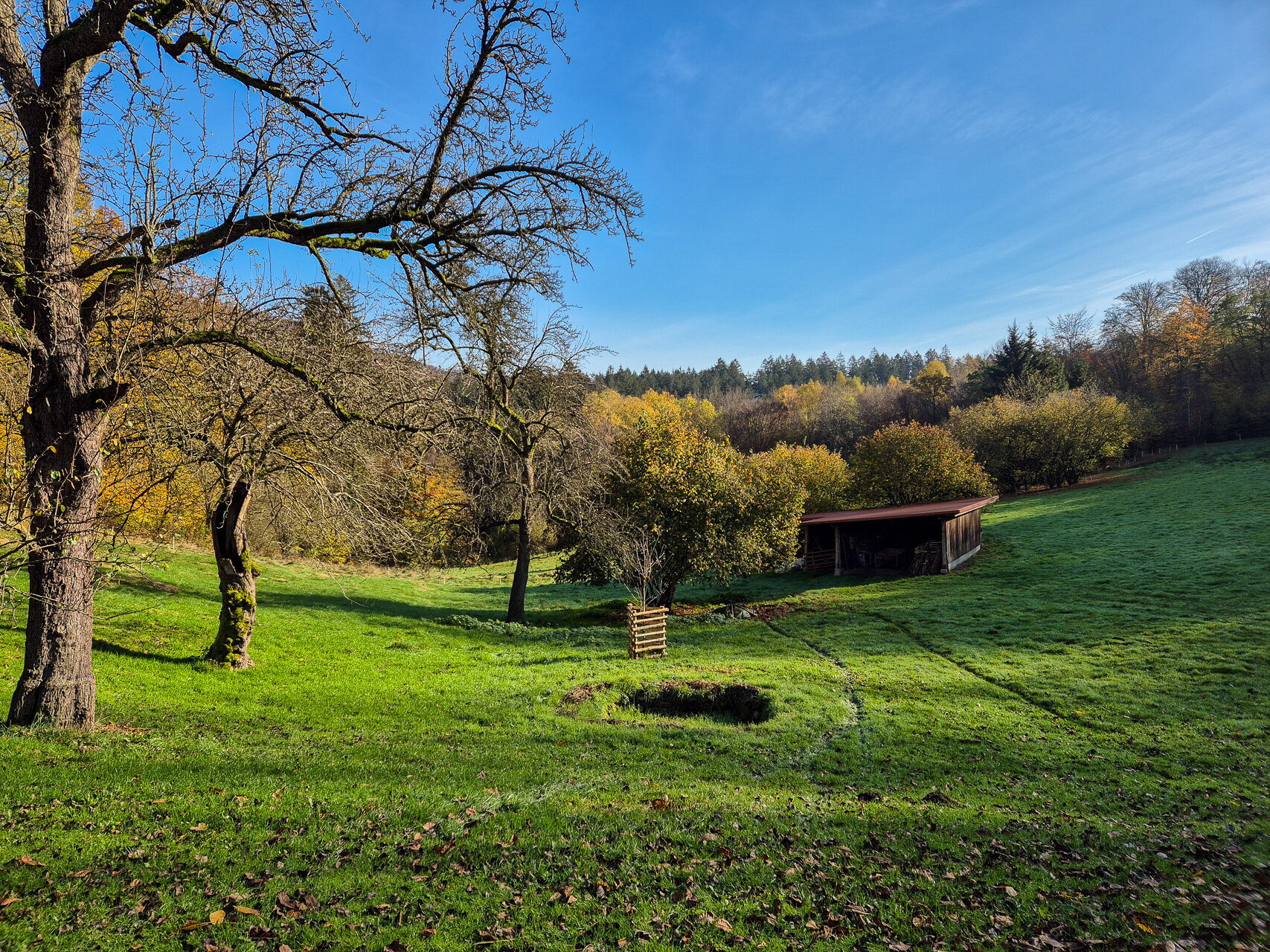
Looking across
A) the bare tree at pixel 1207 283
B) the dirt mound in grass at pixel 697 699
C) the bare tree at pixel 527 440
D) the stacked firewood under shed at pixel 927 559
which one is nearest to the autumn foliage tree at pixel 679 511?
the bare tree at pixel 527 440

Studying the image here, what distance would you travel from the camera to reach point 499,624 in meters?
18.2

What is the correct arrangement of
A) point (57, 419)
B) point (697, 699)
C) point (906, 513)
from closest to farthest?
1. point (57, 419)
2. point (697, 699)
3. point (906, 513)

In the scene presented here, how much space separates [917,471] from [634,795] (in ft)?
106

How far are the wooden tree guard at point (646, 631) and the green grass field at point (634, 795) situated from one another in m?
0.78

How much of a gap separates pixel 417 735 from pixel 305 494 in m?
5.84

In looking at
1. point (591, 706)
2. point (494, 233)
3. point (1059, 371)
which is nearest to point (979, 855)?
point (591, 706)

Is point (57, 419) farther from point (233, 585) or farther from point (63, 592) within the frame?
point (233, 585)

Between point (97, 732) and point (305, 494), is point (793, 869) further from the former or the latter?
point (305, 494)

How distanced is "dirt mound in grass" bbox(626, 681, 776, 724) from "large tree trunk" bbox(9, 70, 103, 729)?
8490 millimetres

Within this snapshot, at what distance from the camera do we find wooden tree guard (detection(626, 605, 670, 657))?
48.6 ft

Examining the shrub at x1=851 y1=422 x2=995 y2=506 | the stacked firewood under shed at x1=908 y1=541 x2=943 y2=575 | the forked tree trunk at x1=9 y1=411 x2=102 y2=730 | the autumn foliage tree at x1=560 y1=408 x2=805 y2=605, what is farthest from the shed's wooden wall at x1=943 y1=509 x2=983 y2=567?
the forked tree trunk at x1=9 y1=411 x2=102 y2=730

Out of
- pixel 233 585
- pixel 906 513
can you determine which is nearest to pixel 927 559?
pixel 906 513

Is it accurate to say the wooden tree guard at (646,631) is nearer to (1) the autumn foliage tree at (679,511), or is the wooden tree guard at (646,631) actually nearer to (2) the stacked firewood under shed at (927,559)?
(1) the autumn foliage tree at (679,511)

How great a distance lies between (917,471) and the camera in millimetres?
34375
